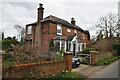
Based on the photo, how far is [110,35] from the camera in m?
33.6

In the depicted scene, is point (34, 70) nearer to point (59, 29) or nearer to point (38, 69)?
point (38, 69)

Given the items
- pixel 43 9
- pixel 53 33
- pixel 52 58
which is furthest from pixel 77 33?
pixel 52 58

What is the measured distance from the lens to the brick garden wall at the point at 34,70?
209 inches

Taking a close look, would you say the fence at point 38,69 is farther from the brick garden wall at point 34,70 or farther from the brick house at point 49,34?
the brick house at point 49,34

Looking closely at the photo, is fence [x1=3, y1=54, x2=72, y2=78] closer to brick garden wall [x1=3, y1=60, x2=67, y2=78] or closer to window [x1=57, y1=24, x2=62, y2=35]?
brick garden wall [x1=3, y1=60, x2=67, y2=78]

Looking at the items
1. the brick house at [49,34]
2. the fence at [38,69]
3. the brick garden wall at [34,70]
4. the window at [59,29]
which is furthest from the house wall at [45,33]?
the brick garden wall at [34,70]

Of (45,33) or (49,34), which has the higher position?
(45,33)

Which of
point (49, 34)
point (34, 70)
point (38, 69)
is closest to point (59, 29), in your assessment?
point (49, 34)

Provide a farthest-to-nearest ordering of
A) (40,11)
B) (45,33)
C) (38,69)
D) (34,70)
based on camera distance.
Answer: (40,11) → (45,33) → (38,69) → (34,70)

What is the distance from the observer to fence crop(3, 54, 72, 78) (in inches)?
210

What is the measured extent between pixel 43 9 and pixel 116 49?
18.1 m

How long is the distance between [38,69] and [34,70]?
0.28m

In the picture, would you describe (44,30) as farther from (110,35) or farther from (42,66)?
(110,35)

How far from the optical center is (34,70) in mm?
6273
